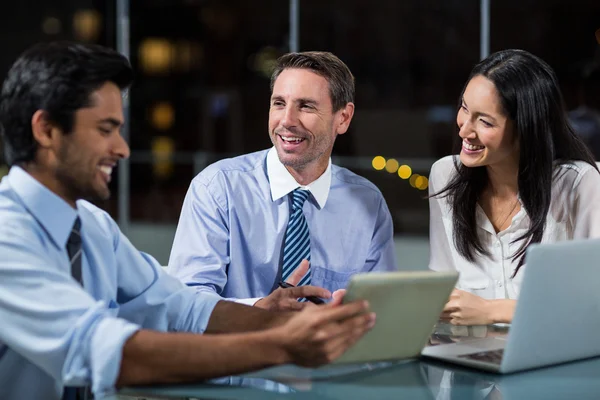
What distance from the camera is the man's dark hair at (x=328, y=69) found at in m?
2.47

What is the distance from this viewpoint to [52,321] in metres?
1.43

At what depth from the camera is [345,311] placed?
4.66 feet

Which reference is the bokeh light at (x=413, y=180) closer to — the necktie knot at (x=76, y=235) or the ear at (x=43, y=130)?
the necktie knot at (x=76, y=235)

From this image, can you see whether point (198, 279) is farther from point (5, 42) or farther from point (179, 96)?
point (179, 96)

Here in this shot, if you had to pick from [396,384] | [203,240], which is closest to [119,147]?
[396,384]

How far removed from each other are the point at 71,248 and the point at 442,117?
21063 millimetres

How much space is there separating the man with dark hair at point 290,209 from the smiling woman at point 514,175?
0.77ft

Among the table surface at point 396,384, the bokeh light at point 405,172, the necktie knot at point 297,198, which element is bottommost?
the bokeh light at point 405,172

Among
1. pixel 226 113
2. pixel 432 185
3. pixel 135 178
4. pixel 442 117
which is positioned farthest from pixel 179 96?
pixel 432 185

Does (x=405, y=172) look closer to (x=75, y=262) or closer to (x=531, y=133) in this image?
(x=531, y=133)

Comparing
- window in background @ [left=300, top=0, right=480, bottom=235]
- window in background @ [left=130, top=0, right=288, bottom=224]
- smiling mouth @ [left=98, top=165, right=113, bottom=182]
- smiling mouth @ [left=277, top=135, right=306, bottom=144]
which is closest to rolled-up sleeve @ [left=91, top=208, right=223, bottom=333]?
smiling mouth @ [left=98, top=165, right=113, bottom=182]

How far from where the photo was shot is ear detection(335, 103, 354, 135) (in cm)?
257

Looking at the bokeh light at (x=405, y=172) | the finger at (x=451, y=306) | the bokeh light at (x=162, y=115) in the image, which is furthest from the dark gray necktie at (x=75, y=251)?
the bokeh light at (x=162, y=115)

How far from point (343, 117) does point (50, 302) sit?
52.7 inches
